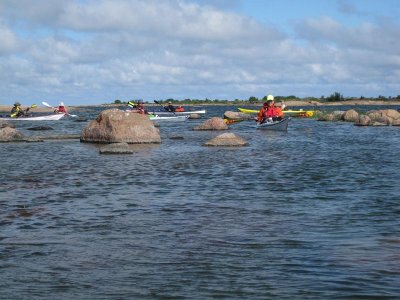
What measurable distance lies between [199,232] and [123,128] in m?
22.7

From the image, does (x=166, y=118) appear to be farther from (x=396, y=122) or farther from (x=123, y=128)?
(x=123, y=128)

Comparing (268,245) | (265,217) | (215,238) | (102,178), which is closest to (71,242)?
(215,238)

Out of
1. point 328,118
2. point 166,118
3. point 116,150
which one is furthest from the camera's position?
point 328,118

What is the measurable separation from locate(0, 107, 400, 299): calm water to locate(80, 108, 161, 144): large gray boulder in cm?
1000

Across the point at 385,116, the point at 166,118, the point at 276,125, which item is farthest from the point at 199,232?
the point at 166,118

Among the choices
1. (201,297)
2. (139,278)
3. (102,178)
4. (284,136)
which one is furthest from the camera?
(284,136)

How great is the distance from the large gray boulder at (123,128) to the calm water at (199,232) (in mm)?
10000

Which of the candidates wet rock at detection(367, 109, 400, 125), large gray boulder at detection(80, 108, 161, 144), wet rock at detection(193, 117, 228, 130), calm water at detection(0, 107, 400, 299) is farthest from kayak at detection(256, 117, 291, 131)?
calm water at detection(0, 107, 400, 299)

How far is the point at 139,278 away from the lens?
8.55m

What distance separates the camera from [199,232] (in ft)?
37.6

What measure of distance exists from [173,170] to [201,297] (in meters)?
14.7

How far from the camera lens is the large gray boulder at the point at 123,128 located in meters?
33.6

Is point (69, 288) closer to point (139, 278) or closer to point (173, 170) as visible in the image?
point (139, 278)

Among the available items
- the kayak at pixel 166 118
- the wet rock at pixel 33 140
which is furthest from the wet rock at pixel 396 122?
the wet rock at pixel 33 140
